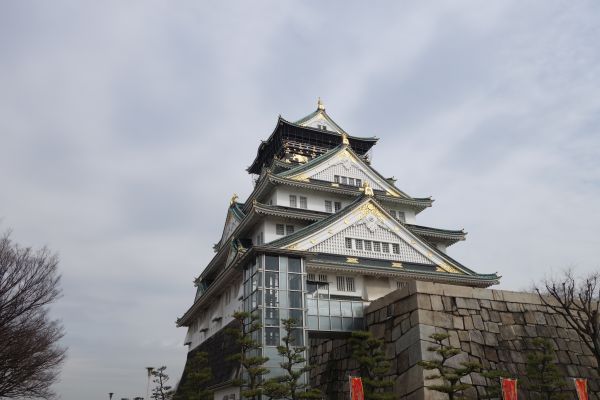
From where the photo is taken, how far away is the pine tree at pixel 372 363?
677 inches

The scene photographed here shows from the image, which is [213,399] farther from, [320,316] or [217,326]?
[320,316]

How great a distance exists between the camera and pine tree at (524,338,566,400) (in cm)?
1768

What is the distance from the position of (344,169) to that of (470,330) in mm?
17559

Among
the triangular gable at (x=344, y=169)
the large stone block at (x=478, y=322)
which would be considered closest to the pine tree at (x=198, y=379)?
the large stone block at (x=478, y=322)

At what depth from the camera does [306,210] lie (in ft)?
102

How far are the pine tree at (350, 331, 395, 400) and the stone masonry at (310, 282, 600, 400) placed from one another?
0.99m

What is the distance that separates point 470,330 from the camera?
19.9 meters

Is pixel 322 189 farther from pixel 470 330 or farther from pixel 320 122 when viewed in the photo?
pixel 470 330

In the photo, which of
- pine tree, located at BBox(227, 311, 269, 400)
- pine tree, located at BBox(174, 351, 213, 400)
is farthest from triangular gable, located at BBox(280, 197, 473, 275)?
pine tree, located at BBox(174, 351, 213, 400)

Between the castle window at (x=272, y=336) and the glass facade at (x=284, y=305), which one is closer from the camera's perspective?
Result: the castle window at (x=272, y=336)

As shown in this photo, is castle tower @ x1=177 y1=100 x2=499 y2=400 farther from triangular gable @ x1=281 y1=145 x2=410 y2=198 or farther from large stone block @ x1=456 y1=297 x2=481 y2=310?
large stone block @ x1=456 y1=297 x2=481 y2=310

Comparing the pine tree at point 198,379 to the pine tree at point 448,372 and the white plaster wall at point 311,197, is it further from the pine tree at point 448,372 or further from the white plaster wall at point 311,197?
the white plaster wall at point 311,197

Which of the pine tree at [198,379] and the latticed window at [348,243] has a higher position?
the latticed window at [348,243]

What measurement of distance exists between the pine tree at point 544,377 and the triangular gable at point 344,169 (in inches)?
694
